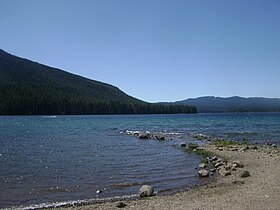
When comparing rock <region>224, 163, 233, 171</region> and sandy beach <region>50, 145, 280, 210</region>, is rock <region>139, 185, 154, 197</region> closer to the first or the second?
sandy beach <region>50, 145, 280, 210</region>

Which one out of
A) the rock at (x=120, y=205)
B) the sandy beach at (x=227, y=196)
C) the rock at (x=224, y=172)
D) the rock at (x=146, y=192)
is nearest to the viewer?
the sandy beach at (x=227, y=196)

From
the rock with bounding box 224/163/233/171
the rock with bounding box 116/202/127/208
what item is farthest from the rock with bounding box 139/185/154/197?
the rock with bounding box 224/163/233/171

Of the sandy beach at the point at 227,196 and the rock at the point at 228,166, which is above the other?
the rock at the point at 228,166

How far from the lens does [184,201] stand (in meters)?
15.6

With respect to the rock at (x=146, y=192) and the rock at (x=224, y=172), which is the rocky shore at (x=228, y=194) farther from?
the rock at (x=146, y=192)

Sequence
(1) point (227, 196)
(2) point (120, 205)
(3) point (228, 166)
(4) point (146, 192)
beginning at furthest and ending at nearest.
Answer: (3) point (228, 166) → (4) point (146, 192) → (1) point (227, 196) → (2) point (120, 205)

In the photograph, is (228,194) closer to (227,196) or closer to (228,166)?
(227,196)

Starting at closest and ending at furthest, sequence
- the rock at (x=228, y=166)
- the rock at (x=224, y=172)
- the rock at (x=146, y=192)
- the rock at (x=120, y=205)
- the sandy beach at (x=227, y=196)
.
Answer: the sandy beach at (x=227, y=196) < the rock at (x=120, y=205) < the rock at (x=146, y=192) < the rock at (x=224, y=172) < the rock at (x=228, y=166)

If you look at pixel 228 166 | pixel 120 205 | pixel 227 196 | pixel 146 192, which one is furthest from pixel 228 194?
pixel 228 166

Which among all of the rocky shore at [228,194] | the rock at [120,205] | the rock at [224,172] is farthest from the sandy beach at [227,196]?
the rock at [224,172]

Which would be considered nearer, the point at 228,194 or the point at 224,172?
the point at 228,194

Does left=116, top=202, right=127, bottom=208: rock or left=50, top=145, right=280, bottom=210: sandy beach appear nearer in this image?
left=50, top=145, right=280, bottom=210: sandy beach

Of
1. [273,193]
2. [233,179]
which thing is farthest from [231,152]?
[273,193]

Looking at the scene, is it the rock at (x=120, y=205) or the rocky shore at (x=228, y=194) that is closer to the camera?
the rocky shore at (x=228, y=194)
